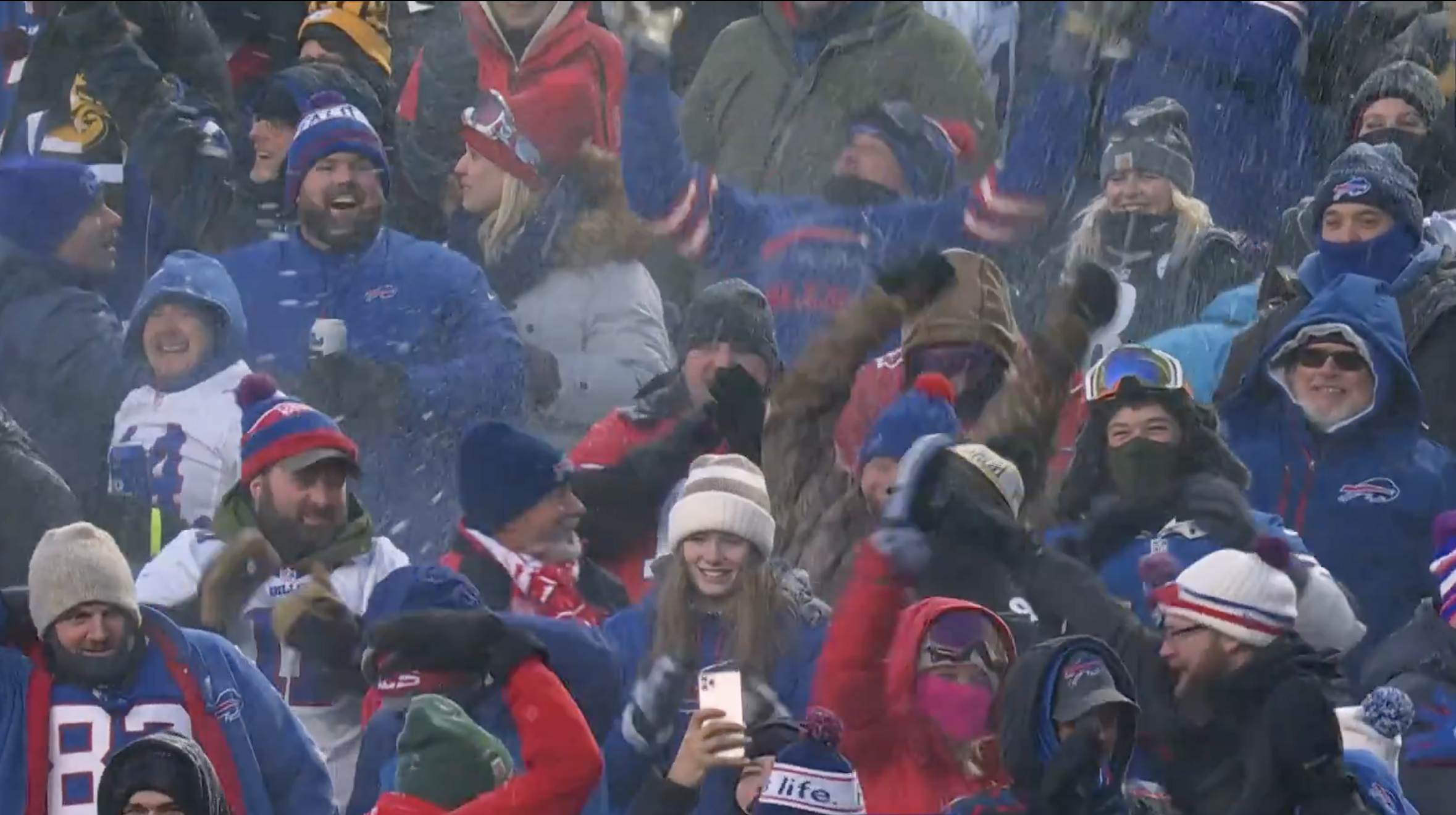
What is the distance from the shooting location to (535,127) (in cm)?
1277

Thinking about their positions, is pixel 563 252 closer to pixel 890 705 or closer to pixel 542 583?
pixel 542 583

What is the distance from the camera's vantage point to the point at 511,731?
9609mm

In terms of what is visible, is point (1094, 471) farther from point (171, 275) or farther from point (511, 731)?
point (171, 275)

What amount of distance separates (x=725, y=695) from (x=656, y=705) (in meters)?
0.41

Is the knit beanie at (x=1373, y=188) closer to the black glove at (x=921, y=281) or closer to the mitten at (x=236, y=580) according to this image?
the black glove at (x=921, y=281)

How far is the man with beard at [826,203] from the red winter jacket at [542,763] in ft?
9.27

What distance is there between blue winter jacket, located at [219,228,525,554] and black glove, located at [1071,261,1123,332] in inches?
68.4

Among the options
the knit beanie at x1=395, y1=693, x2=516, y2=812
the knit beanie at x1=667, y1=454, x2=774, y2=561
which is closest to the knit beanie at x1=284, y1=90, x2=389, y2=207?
the knit beanie at x1=667, y1=454, x2=774, y2=561

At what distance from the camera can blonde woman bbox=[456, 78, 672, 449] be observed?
12.1 m

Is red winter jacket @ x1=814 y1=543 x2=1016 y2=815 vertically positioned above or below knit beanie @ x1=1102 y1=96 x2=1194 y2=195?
below

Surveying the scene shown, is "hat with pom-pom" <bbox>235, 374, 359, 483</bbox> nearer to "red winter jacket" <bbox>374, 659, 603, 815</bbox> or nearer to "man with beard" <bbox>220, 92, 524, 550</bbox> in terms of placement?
"man with beard" <bbox>220, 92, 524, 550</bbox>

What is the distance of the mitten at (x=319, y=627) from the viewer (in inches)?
404

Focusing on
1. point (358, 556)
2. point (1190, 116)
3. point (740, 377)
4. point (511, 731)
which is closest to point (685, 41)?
point (1190, 116)

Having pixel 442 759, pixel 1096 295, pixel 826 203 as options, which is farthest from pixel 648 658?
pixel 826 203
